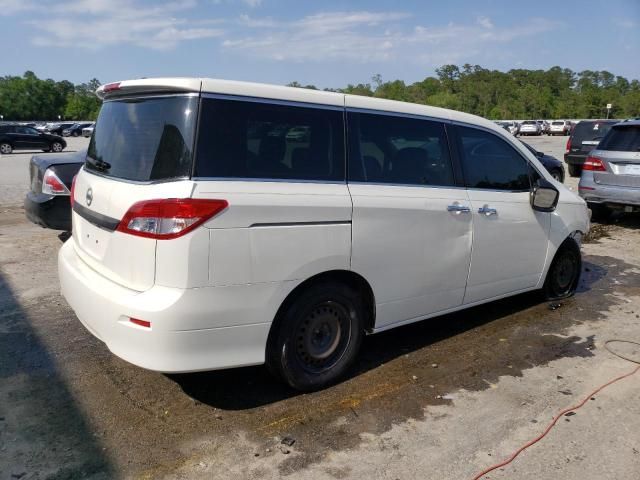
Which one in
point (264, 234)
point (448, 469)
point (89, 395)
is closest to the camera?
point (448, 469)

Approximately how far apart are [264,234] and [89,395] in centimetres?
161

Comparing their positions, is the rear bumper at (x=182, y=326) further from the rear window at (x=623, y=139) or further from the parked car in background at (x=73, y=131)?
the parked car in background at (x=73, y=131)

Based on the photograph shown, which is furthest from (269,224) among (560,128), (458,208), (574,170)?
(560,128)

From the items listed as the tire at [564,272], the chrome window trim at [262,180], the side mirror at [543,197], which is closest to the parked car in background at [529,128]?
the tire at [564,272]

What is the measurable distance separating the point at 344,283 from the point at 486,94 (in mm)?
122008

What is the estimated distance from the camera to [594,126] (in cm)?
1759

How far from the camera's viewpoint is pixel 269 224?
10.1ft

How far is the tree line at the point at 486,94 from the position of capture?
105 metres

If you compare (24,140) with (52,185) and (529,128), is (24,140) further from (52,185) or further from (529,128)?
(529,128)

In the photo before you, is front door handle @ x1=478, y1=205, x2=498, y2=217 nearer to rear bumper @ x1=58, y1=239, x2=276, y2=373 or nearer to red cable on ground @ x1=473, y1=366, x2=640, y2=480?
red cable on ground @ x1=473, y1=366, x2=640, y2=480

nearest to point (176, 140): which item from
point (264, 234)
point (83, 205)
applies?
point (264, 234)

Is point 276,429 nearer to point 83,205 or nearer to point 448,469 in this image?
point 448,469

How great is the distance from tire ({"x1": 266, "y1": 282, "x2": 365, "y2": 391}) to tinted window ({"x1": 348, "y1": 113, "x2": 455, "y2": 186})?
813 millimetres

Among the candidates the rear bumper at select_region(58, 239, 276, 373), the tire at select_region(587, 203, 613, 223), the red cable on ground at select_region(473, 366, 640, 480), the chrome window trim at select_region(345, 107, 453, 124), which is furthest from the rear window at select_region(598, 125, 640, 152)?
the rear bumper at select_region(58, 239, 276, 373)
